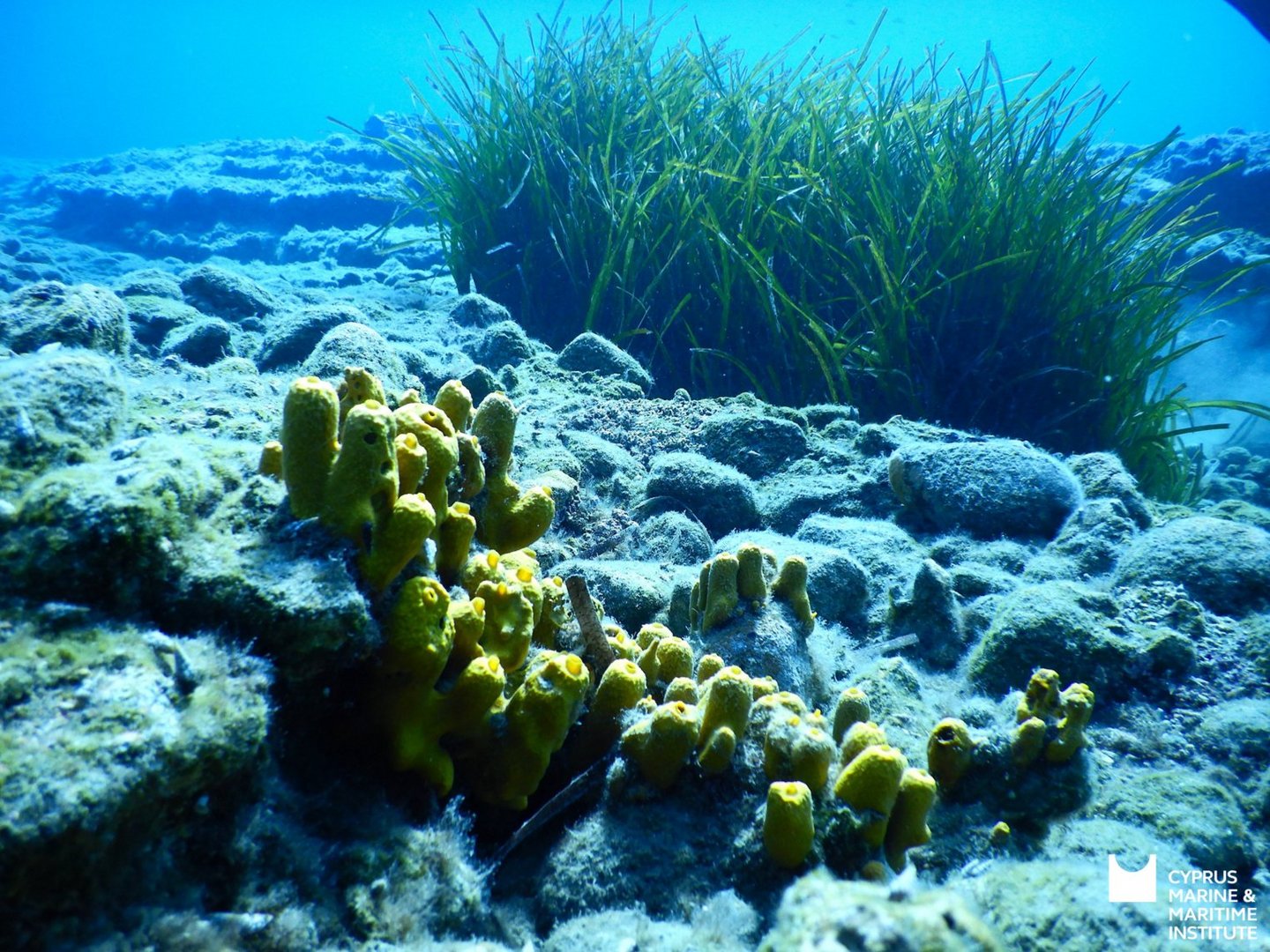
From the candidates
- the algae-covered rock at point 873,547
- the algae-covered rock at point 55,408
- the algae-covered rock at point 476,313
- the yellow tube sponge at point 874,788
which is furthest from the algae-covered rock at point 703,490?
the algae-covered rock at point 476,313

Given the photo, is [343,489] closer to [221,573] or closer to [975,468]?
[221,573]

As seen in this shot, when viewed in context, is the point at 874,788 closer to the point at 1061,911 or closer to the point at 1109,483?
the point at 1061,911

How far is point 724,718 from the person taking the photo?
1.60 m

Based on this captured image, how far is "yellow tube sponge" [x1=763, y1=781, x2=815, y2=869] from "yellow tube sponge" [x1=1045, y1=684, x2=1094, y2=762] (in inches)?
32.8

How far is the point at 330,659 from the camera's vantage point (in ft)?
4.16

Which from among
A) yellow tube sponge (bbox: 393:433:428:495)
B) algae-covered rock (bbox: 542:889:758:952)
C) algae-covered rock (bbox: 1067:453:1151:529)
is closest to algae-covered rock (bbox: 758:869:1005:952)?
algae-covered rock (bbox: 542:889:758:952)

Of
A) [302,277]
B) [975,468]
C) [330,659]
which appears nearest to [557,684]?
[330,659]

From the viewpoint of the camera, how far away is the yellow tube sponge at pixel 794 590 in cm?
221

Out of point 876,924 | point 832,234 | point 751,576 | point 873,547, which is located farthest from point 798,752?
point 832,234

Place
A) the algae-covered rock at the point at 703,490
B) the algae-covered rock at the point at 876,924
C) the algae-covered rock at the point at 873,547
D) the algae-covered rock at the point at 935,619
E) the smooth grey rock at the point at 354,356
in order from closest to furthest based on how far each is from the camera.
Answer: the algae-covered rock at the point at 876,924 < the algae-covered rock at the point at 935,619 < the algae-covered rock at the point at 873,547 < the smooth grey rock at the point at 354,356 < the algae-covered rock at the point at 703,490

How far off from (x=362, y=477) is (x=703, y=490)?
2.11 m

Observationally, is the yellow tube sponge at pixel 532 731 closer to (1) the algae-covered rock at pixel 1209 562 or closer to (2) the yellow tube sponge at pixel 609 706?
(2) the yellow tube sponge at pixel 609 706

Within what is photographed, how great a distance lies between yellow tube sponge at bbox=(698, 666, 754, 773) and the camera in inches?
61.9

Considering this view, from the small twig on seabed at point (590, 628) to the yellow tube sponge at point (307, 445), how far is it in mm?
736
